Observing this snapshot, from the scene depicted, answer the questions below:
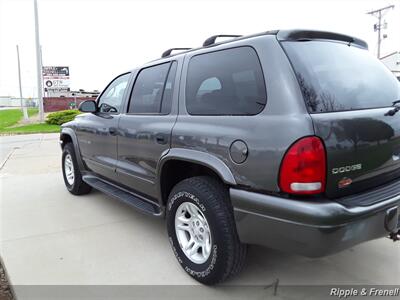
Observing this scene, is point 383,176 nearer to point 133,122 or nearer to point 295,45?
point 295,45

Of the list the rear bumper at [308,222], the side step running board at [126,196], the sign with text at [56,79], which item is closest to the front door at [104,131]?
the side step running board at [126,196]

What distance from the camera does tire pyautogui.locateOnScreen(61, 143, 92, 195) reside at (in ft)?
17.0

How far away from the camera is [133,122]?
11.8 ft

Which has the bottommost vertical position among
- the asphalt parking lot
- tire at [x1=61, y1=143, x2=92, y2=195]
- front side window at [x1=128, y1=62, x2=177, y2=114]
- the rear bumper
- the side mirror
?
the asphalt parking lot

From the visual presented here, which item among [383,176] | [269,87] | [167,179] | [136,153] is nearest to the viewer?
[269,87]

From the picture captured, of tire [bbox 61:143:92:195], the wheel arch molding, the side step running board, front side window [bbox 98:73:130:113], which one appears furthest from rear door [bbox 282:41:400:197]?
tire [bbox 61:143:92:195]

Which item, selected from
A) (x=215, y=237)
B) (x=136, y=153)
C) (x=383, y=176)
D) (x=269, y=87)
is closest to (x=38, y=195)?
(x=136, y=153)

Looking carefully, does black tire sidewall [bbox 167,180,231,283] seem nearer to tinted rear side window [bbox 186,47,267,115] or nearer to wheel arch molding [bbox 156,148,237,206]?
wheel arch molding [bbox 156,148,237,206]

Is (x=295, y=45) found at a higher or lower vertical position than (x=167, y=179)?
higher

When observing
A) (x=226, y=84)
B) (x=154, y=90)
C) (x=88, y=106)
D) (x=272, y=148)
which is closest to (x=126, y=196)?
(x=154, y=90)

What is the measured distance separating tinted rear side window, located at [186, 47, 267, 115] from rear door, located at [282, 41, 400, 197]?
0.28 metres

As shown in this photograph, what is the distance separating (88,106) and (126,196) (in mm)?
1386

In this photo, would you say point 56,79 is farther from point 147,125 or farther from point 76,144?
point 147,125

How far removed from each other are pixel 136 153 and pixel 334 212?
2.08m
